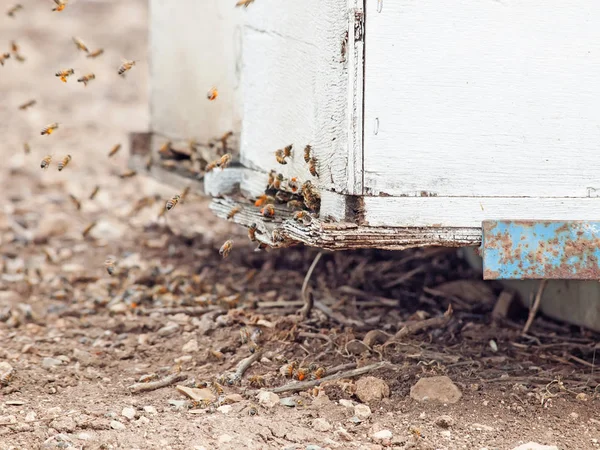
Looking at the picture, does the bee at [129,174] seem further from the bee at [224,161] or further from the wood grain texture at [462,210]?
the wood grain texture at [462,210]

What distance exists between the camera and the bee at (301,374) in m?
3.37

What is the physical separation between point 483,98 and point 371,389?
44.8 inches

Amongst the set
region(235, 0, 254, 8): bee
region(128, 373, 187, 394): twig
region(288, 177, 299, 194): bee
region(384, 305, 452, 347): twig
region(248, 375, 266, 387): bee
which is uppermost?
region(235, 0, 254, 8): bee

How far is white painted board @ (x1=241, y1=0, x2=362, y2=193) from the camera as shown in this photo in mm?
2977

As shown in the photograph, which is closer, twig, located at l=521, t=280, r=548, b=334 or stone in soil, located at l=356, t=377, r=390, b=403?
stone in soil, located at l=356, t=377, r=390, b=403

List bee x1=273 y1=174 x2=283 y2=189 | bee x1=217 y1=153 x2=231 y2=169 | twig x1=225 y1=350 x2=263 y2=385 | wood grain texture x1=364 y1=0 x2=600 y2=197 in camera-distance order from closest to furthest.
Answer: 1. wood grain texture x1=364 y1=0 x2=600 y2=197
2. twig x1=225 y1=350 x2=263 y2=385
3. bee x1=273 y1=174 x2=283 y2=189
4. bee x1=217 y1=153 x2=231 y2=169

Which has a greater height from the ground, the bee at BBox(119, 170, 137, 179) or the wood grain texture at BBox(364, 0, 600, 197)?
the wood grain texture at BBox(364, 0, 600, 197)

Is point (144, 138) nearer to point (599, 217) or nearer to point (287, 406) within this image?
point (287, 406)

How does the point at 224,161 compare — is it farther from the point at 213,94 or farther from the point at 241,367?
the point at 241,367

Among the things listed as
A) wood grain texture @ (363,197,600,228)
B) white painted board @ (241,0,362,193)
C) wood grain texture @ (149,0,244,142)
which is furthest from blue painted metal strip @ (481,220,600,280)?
wood grain texture @ (149,0,244,142)

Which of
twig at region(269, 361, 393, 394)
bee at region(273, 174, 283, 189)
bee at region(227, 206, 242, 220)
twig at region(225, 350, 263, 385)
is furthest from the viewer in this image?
bee at region(227, 206, 242, 220)

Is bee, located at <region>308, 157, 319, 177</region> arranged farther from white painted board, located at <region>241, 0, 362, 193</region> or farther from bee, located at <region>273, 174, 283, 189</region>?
bee, located at <region>273, 174, 283, 189</region>

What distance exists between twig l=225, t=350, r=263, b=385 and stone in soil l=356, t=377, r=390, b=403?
1.55ft

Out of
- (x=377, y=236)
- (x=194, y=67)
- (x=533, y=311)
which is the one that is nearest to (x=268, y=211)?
(x=377, y=236)
